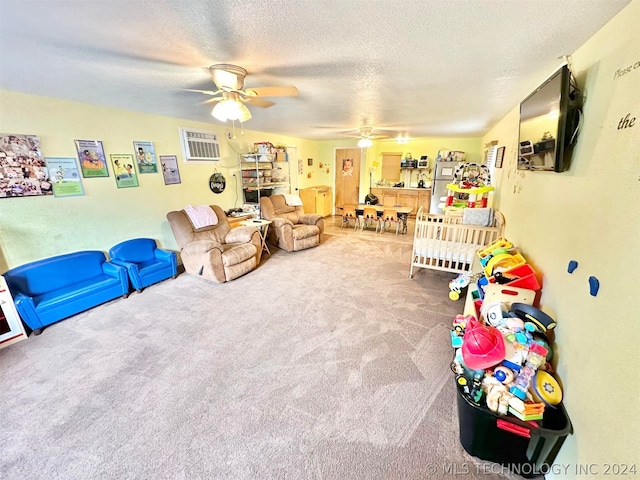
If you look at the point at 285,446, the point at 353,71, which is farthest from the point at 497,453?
the point at 353,71

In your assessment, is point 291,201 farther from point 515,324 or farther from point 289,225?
point 515,324

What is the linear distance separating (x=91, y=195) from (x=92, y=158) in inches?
17.1

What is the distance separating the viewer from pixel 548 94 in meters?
1.51

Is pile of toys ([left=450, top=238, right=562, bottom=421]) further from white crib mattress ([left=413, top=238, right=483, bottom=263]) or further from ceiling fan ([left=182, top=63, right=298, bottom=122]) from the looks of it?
ceiling fan ([left=182, top=63, right=298, bottom=122])

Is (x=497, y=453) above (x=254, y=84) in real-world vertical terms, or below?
below

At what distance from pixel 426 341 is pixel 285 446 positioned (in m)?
1.47

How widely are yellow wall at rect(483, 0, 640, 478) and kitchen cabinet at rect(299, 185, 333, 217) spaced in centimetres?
567

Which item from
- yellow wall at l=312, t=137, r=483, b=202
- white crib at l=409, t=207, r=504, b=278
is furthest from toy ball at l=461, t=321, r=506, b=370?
yellow wall at l=312, t=137, r=483, b=202

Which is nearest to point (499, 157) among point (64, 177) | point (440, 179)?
point (440, 179)

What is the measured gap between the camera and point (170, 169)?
384cm

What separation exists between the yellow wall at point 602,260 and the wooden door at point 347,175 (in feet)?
20.3

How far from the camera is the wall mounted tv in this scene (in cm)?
135

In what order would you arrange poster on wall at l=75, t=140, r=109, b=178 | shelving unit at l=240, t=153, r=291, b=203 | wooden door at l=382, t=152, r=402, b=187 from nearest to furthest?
poster on wall at l=75, t=140, r=109, b=178 → shelving unit at l=240, t=153, r=291, b=203 → wooden door at l=382, t=152, r=402, b=187

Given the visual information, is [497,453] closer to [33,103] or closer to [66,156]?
[66,156]
